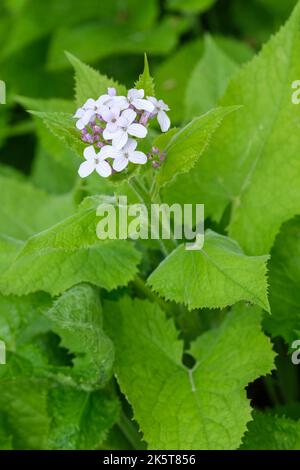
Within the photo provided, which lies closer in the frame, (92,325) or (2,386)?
(92,325)

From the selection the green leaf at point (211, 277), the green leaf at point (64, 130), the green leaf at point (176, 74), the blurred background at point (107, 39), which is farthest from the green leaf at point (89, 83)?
the blurred background at point (107, 39)

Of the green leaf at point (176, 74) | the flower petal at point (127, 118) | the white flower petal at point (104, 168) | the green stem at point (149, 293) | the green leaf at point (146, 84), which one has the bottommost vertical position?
the green stem at point (149, 293)

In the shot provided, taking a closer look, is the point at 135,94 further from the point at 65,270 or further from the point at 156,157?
the point at 65,270

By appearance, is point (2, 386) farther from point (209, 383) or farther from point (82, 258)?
point (209, 383)

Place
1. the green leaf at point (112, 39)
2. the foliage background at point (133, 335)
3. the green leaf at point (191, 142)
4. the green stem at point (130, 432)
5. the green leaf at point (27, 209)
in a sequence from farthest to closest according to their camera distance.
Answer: the green leaf at point (112, 39) < the green leaf at point (27, 209) < the green stem at point (130, 432) < the foliage background at point (133, 335) < the green leaf at point (191, 142)

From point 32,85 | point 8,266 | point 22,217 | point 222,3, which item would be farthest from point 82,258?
point 222,3

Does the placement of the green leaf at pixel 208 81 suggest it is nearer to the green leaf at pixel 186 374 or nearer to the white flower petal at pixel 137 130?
the green leaf at pixel 186 374

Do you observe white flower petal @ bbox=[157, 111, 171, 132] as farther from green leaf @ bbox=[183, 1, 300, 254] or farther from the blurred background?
the blurred background
